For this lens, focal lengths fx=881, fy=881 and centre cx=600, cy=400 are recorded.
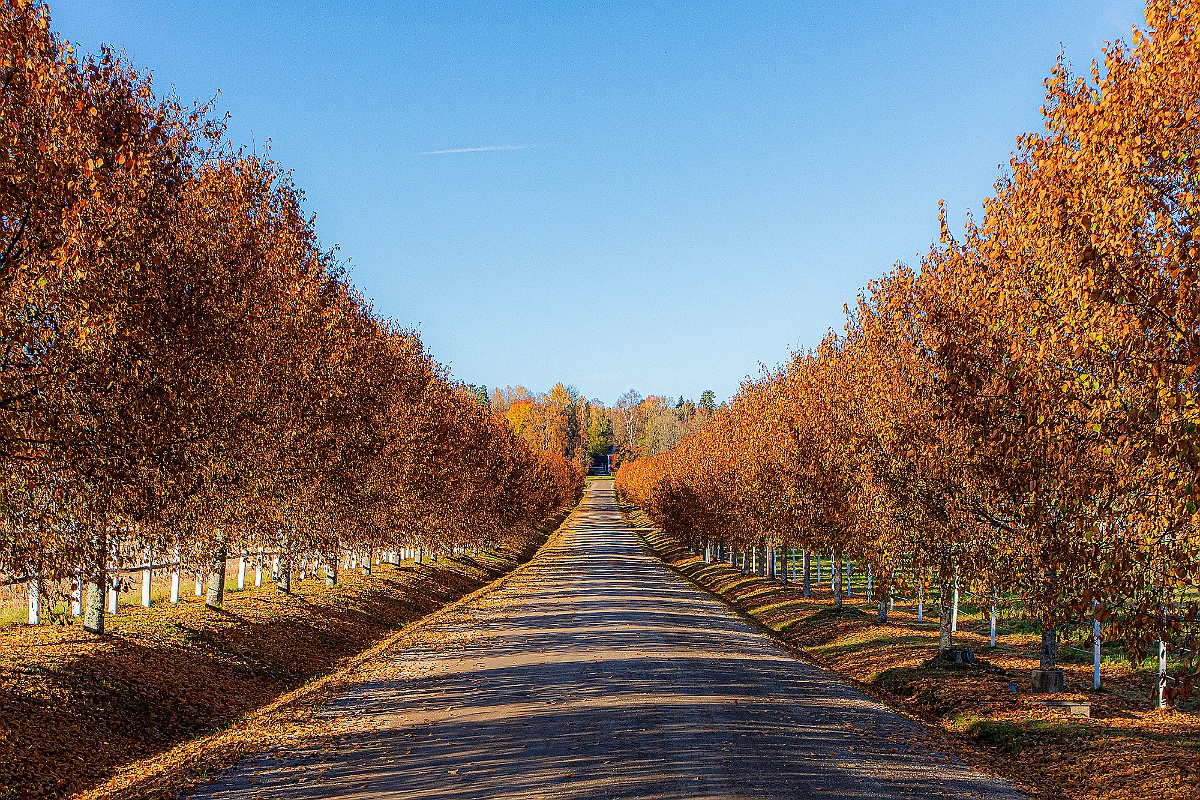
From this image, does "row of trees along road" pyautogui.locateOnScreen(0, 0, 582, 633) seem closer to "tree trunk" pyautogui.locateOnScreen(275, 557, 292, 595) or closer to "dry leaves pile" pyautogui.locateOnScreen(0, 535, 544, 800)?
"tree trunk" pyautogui.locateOnScreen(275, 557, 292, 595)

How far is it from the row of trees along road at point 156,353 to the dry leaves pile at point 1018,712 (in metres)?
12.4

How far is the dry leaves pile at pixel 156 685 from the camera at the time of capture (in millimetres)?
12062

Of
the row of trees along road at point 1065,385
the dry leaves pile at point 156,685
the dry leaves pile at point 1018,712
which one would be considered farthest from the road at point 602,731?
the row of trees along road at point 1065,385

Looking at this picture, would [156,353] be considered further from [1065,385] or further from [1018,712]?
[1018,712]

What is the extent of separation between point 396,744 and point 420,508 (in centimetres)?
1915

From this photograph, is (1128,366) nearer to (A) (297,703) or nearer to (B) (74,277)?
(B) (74,277)

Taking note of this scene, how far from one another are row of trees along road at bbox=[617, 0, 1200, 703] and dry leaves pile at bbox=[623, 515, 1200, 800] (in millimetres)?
1196

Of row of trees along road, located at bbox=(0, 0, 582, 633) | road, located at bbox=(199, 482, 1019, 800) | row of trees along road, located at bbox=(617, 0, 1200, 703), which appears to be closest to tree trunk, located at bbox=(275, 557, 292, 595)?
row of trees along road, located at bbox=(0, 0, 582, 633)

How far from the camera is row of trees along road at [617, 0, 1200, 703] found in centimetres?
900

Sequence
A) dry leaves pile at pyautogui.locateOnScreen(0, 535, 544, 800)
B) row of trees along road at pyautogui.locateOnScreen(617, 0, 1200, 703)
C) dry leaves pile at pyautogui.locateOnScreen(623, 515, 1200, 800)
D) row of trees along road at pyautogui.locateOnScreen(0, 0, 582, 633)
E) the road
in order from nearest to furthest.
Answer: row of trees along road at pyautogui.locateOnScreen(617, 0, 1200, 703)
row of trees along road at pyautogui.locateOnScreen(0, 0, 582, 633)
the road
dry leaves pile at pyautogui.locateOnScreen(623, 515, 1200, 800)
dry leaves pile at pyautogui.locateOnScreen(0, 535, 544, 800)

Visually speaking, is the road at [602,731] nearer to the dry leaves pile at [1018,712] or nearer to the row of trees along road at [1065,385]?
the dry leaves pile at [1018,712]

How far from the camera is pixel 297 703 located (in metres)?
16.6

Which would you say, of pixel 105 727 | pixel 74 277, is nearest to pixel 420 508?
pixel 105 727

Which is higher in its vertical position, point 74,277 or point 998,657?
point 74,277
